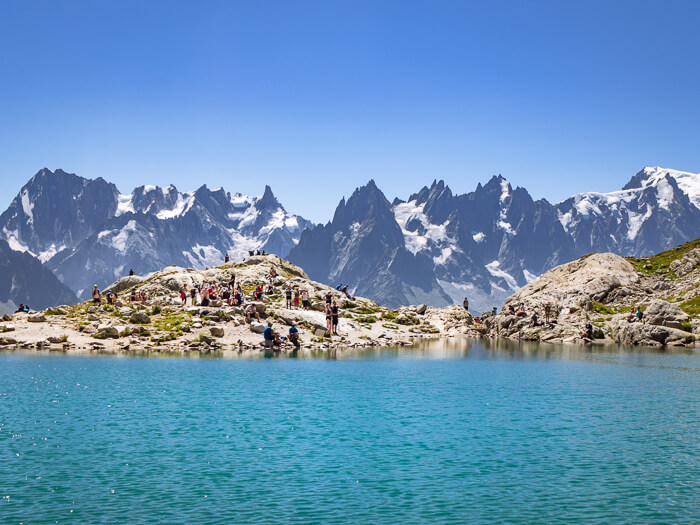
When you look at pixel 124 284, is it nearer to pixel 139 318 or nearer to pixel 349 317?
pixel 139 318

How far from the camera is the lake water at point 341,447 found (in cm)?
2120

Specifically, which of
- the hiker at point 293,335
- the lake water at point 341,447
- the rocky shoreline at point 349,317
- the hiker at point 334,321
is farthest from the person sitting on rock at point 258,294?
the lake water at point 341,447

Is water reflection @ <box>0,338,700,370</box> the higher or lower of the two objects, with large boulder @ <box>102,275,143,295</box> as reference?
lower

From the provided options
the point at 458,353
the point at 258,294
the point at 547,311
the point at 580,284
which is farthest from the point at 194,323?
the point at 580,284

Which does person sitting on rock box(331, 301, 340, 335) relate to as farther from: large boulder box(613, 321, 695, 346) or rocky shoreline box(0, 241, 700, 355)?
large boulder box(613, 321, 695, 346)

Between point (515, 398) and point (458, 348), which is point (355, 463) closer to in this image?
point (515, 398)

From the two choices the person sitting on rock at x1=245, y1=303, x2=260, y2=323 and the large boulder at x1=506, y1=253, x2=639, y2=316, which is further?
the large boulder at x1=506, y1=253, x2=639, y2=316

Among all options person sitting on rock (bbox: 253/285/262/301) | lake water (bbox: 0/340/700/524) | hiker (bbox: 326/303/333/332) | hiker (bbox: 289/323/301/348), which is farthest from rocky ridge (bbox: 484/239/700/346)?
hiker (bbox: 289/323/301/348)

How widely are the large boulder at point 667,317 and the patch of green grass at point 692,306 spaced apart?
8471 mm

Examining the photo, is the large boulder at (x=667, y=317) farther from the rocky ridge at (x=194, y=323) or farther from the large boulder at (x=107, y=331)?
the large boulder at (x=107, y=331)

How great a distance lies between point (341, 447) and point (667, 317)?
82.7m

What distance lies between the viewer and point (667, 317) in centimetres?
9550

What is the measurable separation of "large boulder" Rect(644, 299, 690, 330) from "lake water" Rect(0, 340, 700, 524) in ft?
150

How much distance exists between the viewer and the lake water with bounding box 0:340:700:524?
69.6ft
